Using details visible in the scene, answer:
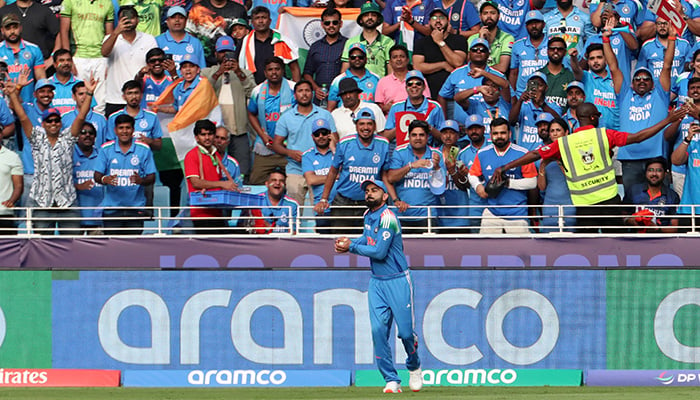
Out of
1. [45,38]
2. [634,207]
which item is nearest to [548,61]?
[634,207]

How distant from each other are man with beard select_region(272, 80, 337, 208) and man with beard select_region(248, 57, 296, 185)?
27cm

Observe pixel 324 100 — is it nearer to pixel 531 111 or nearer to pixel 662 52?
pixel 531 111

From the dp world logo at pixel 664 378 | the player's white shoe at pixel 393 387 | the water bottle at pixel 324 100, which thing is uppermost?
the water bottle at pixel 324 100

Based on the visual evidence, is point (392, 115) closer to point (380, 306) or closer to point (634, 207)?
point (634, 207)

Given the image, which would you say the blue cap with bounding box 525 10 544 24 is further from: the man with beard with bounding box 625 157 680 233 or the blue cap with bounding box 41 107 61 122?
the blue cap with bounding box 41 107 61 122

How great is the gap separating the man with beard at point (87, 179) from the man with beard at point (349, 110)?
10.8 ft

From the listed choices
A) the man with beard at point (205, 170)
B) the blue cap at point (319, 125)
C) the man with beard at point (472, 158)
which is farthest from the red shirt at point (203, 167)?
the man with beard at point (472, 158)

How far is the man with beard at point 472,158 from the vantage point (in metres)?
14.7

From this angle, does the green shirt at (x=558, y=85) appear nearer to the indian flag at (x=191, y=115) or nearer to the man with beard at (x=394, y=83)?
the man with beard at (x=394, y=83)

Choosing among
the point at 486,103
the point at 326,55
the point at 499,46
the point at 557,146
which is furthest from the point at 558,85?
the point at 326,55

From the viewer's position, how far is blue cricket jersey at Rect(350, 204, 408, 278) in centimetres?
1119

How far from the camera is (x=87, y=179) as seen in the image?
48.5 feet

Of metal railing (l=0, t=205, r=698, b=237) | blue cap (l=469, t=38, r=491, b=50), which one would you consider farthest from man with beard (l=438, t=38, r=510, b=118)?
metal railing (l=0, t=205, r=698, b=237)

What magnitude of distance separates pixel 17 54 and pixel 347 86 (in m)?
5.08
